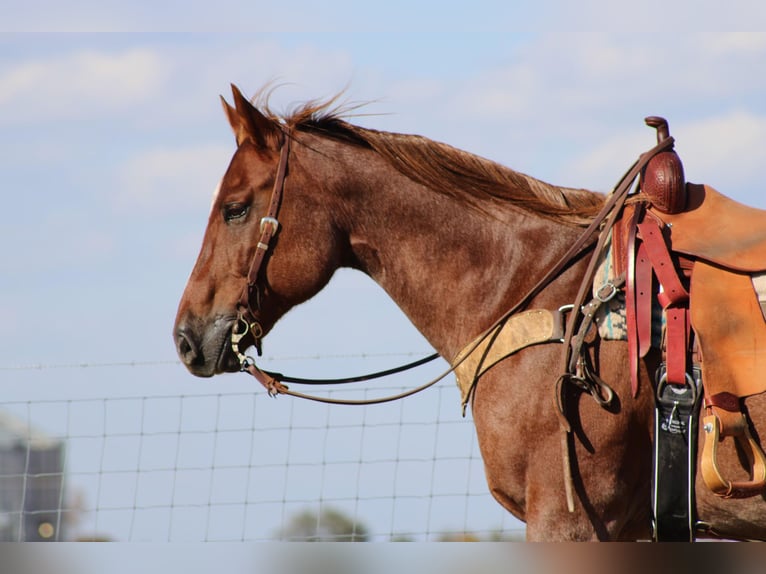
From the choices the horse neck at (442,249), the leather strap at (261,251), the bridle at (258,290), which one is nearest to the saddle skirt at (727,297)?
the horse neck at (442,249)

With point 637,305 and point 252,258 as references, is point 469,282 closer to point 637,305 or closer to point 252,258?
point 637,305

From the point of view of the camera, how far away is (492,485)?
3127mm

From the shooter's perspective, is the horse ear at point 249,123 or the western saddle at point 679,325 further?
the horse ear at point 249,123

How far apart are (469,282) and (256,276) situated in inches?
30.9

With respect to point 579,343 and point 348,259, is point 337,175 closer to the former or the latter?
point 348,259

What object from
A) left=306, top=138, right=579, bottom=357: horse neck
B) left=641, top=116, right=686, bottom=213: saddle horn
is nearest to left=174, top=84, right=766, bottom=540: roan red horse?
left=306, top=138, right=579, bottom=357: horse neck

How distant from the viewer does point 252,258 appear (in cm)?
344

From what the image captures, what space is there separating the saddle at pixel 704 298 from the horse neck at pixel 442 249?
0.29 m

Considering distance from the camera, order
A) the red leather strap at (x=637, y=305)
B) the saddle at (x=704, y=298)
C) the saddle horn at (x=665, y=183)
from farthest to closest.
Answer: the saddle horn at (x=665, y=183) < the red leather strap at (x=637, y=305) < the saddle at (x=704, y=298)

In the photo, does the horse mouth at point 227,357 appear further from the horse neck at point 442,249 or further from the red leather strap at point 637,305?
the red leather strap at point 637,305

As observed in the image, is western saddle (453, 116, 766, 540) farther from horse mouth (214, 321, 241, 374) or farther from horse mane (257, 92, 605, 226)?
horse mouth (214, 321, 241, 374)

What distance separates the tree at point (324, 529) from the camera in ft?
18.4

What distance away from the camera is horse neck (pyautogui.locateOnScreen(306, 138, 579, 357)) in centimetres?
329

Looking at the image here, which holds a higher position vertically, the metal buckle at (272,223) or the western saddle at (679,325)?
the metal buckle at (272,223)
